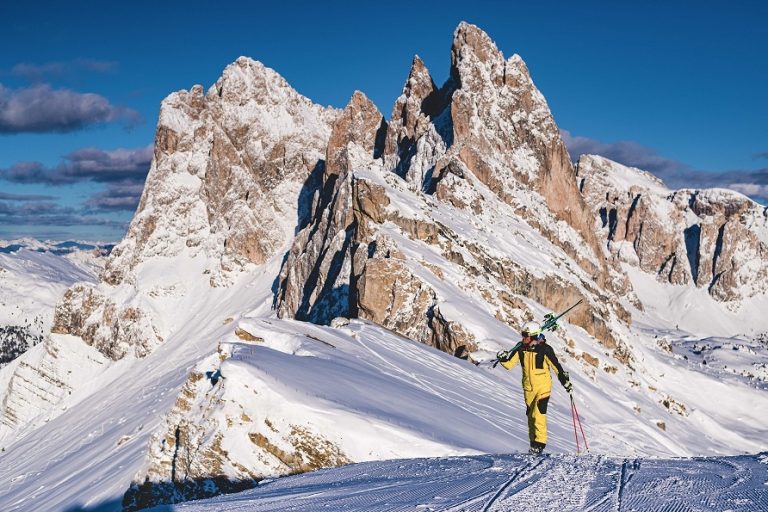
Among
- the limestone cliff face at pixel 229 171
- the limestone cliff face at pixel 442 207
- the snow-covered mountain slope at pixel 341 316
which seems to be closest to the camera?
the snow-covered mountain slope at pixel 341 316

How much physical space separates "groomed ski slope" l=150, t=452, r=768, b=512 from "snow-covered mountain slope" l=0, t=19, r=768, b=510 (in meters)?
3.68

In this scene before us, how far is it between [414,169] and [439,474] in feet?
311

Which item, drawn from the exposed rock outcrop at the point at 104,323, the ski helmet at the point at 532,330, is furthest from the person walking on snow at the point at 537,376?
the exposed rock outcrop at the point at 104,323

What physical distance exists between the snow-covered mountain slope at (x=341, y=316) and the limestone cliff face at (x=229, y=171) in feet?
1.50

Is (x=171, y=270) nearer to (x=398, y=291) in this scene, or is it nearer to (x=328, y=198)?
(x=328, y=198)

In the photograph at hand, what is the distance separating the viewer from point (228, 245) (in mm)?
127812

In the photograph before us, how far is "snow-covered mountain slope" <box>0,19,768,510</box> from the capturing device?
15.7 m

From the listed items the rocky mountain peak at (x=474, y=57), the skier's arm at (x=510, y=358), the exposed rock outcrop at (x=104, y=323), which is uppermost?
the rocky mountain peak at (x=474, y=57)

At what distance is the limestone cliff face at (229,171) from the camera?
12912cm

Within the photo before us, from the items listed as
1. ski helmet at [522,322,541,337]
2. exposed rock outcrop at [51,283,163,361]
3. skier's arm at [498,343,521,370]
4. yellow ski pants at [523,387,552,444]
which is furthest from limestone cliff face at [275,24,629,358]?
exposed rock outcrop at [51,283,163,361]

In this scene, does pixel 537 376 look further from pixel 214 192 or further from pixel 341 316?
pixel 214 192

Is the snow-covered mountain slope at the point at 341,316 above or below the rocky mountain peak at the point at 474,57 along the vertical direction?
below

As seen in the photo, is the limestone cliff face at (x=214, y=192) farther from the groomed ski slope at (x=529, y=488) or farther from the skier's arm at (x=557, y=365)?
the groomed ski slope at (x=529, y=488)

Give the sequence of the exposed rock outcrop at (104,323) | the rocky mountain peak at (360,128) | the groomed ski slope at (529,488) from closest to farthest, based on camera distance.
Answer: the groomed ski slope at (529,488)
the exposed rock outcrop at (104,323)
the rocky mountain peak at (360,128)
